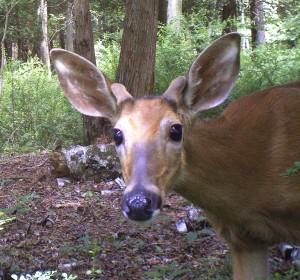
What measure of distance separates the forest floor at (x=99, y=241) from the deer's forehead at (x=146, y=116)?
1.13 meters

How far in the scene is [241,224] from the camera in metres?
4.16

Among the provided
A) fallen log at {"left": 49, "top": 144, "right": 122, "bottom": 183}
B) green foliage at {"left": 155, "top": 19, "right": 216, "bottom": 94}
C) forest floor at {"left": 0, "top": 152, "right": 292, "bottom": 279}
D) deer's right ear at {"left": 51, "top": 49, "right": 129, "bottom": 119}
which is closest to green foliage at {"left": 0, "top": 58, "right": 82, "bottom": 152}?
green foliage at {"left": 155, "top": 19, "right": 216, "bottom": 94}

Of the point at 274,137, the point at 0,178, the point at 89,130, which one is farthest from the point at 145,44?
the point at 274,137

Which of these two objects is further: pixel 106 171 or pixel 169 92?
pixel 106 171

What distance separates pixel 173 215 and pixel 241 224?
2.26 meters

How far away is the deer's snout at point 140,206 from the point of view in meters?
3.13

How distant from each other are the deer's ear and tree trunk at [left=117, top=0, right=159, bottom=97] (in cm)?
457

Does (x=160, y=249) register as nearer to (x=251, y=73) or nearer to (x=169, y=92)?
(x=169, y=92)

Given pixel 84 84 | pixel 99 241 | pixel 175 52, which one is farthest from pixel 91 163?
pixel 175 52

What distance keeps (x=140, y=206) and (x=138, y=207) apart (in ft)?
0.04

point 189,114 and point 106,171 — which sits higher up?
point 189,114

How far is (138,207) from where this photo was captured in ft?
10.3

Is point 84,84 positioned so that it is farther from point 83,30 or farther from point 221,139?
point 83,30

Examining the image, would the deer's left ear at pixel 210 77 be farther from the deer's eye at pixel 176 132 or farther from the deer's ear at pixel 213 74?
the deer's eye at pixel 176 132
